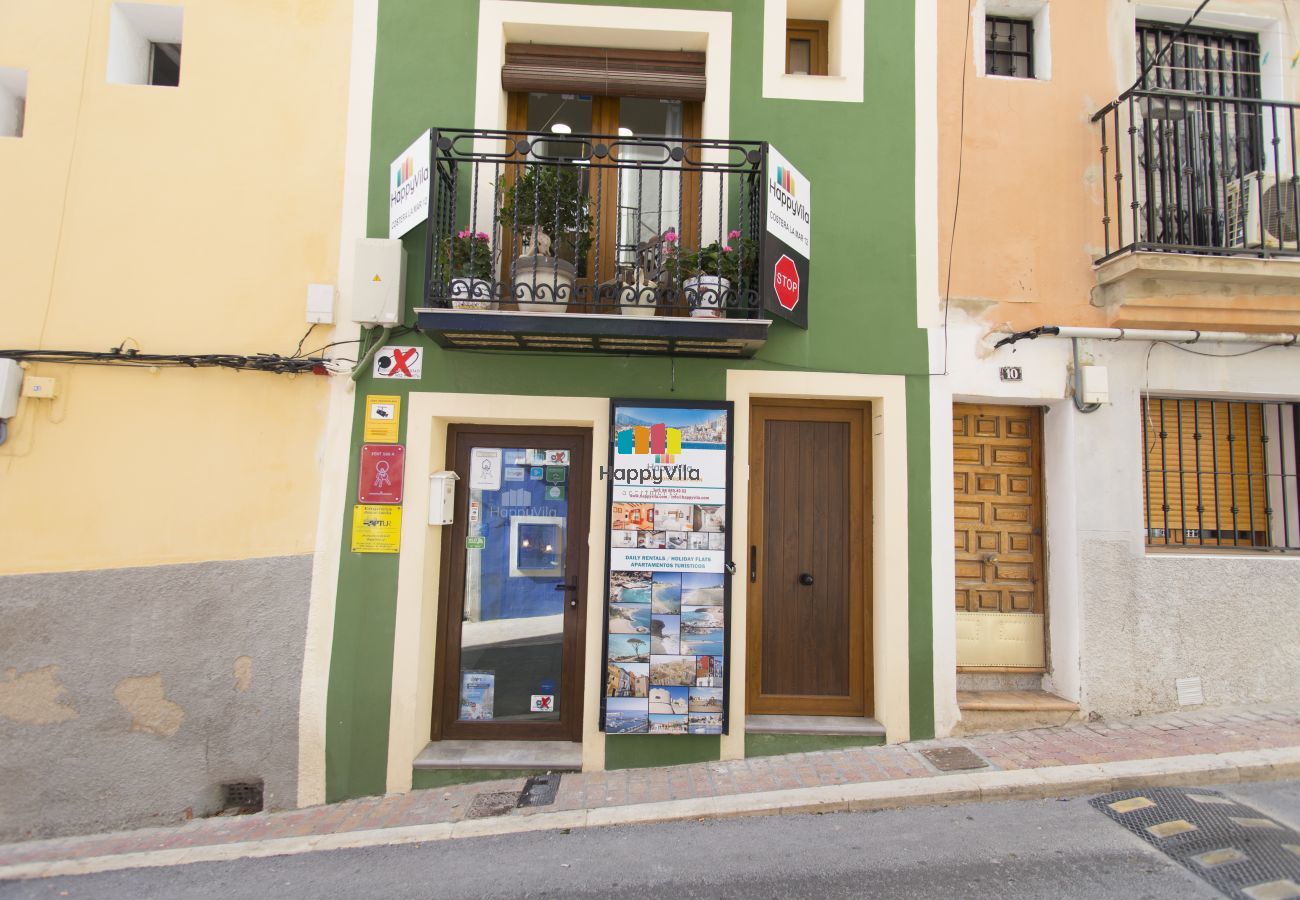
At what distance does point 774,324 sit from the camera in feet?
16.8

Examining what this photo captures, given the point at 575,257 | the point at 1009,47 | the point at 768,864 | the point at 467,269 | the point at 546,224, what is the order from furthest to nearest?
A: the point at 1009,47
the point at 575,257
the point at 546,224
the point at 467,269
the point at 768,864

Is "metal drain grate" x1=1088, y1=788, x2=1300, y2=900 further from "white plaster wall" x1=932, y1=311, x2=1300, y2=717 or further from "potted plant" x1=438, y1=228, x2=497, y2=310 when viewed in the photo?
"potted plant" x1=438, y1=228, x2=497, y2=310

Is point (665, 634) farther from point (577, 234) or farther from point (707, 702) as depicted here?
point (577, 234)

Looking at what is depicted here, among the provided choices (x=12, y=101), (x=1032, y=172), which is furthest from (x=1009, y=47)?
(x=12, y=101)

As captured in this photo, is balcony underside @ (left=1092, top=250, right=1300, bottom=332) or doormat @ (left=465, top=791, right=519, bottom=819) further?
balcony underside @ (left=1092, top=250, right=1300, bottom=332)

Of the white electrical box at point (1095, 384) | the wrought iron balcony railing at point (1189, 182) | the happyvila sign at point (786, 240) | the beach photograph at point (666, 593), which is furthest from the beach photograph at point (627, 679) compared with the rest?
the wrought iron balcony railing at point (1189, 182)

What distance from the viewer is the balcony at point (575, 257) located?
4484mm

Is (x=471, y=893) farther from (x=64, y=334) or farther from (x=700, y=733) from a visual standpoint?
(x=64, y=334)

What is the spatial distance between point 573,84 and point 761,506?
3.71 meters

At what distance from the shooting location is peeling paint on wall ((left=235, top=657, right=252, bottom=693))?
4.76 m

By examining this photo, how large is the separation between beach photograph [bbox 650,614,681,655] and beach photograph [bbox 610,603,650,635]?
2.0 inches

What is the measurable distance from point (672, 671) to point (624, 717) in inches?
18.6

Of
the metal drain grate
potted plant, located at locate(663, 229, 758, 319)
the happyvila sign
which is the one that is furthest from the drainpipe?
the metal drain grate

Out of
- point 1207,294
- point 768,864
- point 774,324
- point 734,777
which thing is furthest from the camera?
point 1207,294
